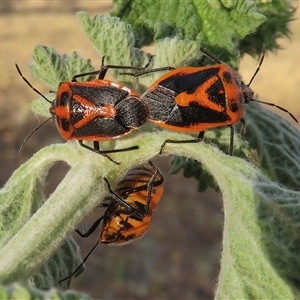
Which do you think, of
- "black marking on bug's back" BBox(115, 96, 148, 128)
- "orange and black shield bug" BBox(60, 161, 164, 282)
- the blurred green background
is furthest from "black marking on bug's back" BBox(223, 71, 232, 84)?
the blurred green background

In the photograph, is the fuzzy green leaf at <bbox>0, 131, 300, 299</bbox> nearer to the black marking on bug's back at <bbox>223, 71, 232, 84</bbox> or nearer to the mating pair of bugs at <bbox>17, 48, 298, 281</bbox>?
the mating pair of bugs at <bbox>17, 48, 298, 281</bbox>

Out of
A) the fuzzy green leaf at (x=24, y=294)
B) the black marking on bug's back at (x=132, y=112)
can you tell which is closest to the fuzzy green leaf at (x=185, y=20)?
the black marking on bug's back at (x=132, y=112)

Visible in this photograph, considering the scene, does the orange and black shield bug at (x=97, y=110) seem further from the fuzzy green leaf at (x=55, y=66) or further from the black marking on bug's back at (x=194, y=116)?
the black marking on bug's back at (x=194, y=116)

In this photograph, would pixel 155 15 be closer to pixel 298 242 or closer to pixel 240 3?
pixel 240 3

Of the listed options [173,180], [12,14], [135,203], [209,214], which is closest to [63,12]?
[12,14]

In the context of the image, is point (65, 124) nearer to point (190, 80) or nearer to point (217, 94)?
point (190, 80)

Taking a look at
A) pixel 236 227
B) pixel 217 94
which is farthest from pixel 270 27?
pixel 236 227
